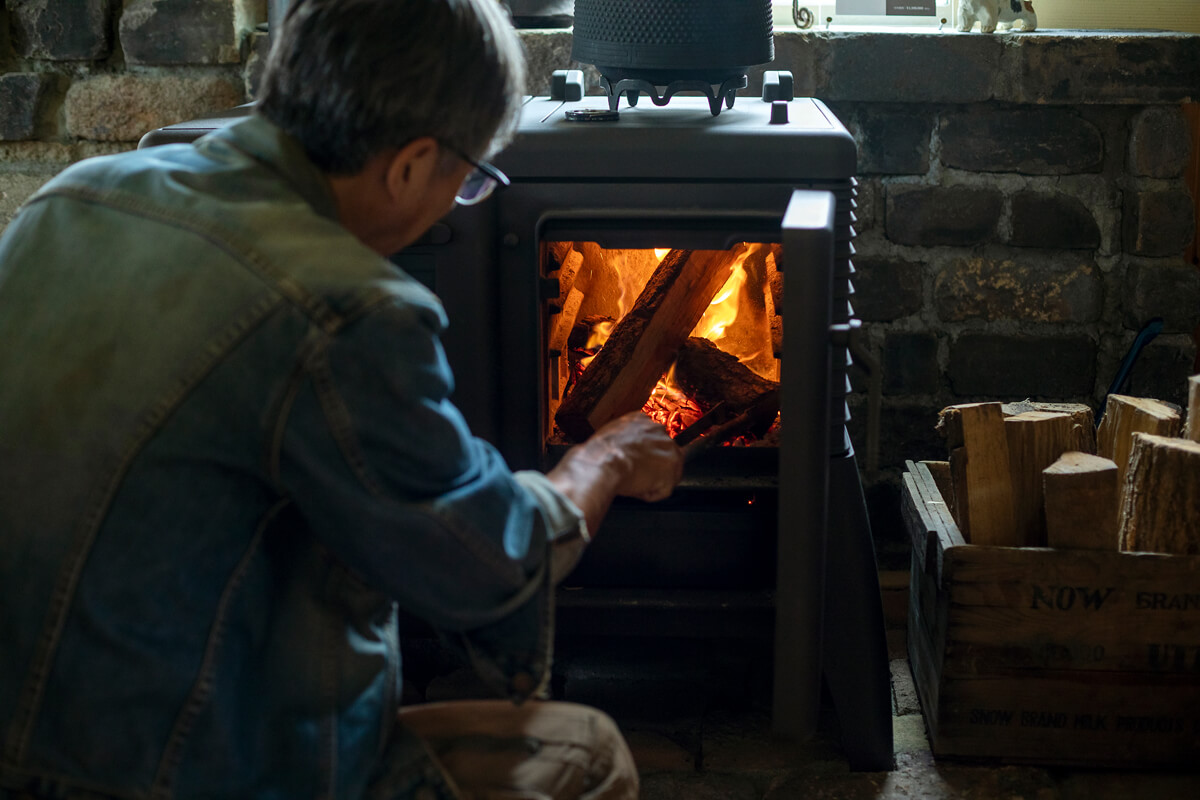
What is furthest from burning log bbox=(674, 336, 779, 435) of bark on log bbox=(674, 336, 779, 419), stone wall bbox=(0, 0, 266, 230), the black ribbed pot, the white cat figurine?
stone wall bbox=(0, 0, 266, 230)

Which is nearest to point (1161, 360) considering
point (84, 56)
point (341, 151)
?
point (341, 151)

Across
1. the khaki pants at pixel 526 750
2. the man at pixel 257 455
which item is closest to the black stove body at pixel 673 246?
the khaki pants at pixel 526 750

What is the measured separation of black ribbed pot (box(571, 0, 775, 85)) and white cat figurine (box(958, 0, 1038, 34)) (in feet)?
2.10

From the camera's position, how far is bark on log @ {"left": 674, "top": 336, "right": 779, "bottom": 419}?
1721 millimetres

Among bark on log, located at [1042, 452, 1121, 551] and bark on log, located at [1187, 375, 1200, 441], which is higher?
bark on log, located at [1187, 375, 1200, 441]

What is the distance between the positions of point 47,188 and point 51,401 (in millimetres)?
227


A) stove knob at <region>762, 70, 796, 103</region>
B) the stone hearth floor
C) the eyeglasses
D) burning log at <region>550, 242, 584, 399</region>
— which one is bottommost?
the stone hearth floor

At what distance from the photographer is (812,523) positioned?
4.34 feet

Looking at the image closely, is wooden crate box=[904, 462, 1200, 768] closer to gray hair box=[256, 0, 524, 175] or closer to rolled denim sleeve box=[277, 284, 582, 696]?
rolled denim sleeve box=[277, 284, 582, 696]

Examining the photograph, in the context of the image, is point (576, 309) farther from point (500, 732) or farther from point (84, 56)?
point (84, 56)

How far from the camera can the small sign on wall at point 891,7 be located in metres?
2.23

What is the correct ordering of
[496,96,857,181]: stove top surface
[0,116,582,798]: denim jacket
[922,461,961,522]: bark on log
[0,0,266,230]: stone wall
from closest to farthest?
[0,116,582,798]: denim jacket
[496,96,857,181]: stove top surface
[922,461,961,522]: bark on log
[0,0,266,230]: stone wall

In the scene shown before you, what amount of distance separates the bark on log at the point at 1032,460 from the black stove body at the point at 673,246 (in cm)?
26

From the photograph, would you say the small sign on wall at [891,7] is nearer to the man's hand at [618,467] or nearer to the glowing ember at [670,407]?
the glowing ember at [670,407]
